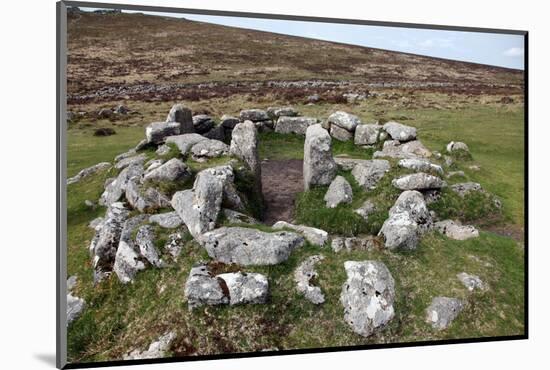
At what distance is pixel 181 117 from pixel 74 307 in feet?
32.1

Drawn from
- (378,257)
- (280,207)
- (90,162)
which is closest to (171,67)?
(90,162)

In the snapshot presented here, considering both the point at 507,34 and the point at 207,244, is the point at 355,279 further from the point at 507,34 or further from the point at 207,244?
the point at 507,34

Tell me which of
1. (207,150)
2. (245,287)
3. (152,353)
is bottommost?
(152,353)

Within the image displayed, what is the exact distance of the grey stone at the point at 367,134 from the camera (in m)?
19.5

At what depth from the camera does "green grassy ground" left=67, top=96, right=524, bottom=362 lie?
376 inches

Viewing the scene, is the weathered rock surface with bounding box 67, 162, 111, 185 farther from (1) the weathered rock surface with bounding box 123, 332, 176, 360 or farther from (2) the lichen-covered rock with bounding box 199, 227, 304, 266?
(1) the weathered rock surface with bounding box 123, 332, 176, 360

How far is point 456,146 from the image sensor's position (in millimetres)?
18312

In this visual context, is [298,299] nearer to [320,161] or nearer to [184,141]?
[320,161]

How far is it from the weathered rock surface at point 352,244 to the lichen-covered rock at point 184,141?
6.35 m

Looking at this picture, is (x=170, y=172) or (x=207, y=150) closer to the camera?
(x=170, y=172)

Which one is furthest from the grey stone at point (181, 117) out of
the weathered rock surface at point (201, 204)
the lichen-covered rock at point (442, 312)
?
the lichen-covered rock at point (442, 312)

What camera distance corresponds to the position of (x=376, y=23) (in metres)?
11.4

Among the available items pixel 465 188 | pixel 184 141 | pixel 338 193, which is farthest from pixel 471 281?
pixel 184 141

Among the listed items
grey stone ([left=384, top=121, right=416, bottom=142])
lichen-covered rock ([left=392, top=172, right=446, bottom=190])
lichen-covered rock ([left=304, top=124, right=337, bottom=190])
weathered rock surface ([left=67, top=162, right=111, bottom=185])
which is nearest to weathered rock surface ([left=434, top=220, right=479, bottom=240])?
lichen-covered rock ([left=392, top=172, right=446, bottom=190])
